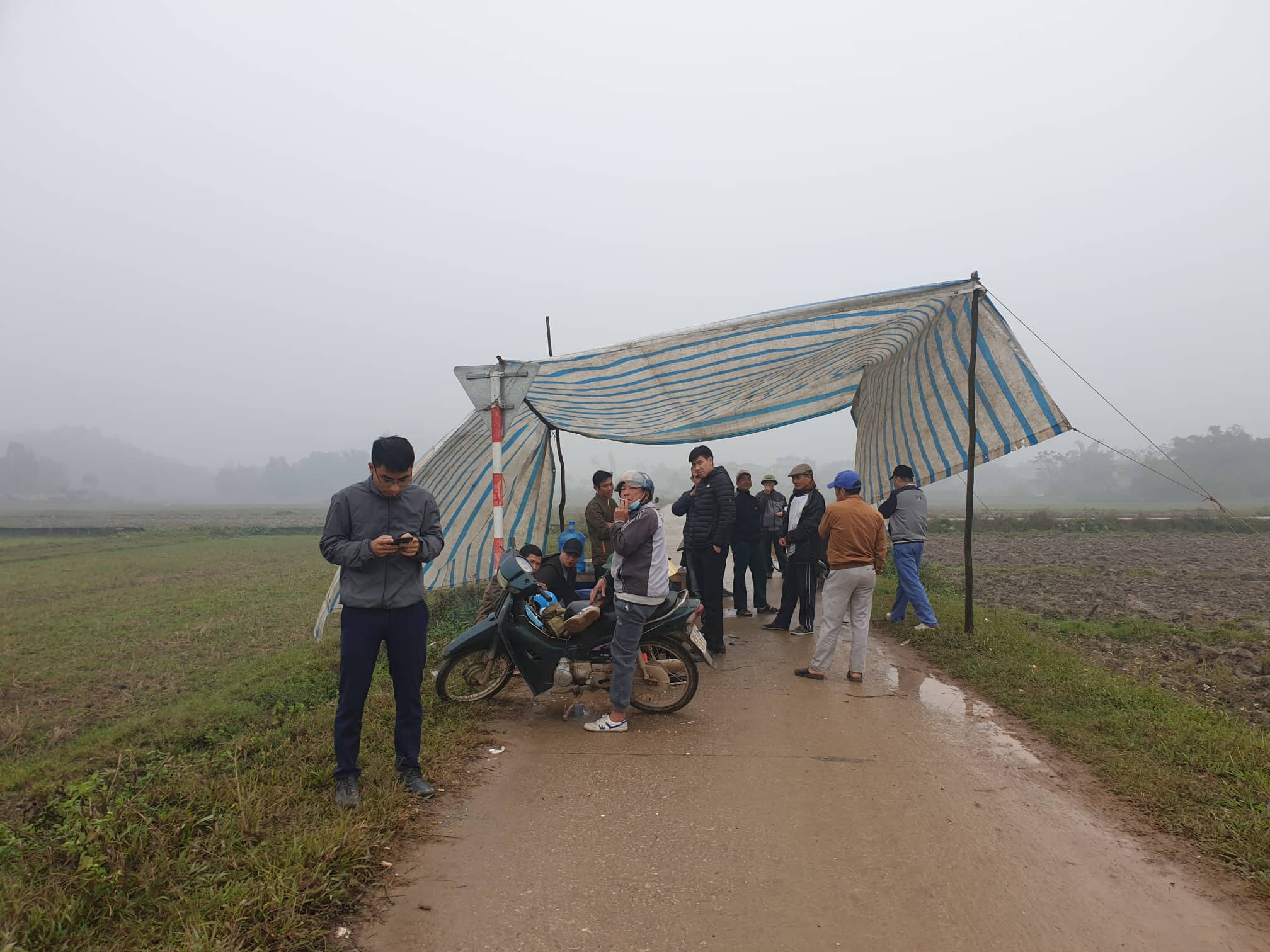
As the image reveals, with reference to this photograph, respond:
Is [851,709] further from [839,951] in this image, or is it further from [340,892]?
[340,892]

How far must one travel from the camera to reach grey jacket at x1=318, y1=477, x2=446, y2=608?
335cm

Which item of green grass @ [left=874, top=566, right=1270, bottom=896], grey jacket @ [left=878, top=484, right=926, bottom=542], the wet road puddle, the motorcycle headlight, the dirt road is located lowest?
the wet road puddle

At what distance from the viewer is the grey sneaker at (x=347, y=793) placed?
339cm

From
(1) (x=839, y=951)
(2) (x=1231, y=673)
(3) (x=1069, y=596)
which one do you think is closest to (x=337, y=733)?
(1) (x=839, y=951)

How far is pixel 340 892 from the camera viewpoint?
264 centimetres

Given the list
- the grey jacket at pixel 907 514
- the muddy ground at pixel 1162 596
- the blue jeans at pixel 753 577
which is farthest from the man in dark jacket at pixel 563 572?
the muddy ground at pixel 1162 596

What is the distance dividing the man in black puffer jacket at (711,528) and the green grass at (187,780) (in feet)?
8.63

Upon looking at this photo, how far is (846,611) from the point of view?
18.9 feet

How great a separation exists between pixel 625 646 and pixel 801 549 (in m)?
3.37

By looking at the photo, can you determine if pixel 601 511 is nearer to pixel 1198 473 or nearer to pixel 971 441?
pixel 971 441

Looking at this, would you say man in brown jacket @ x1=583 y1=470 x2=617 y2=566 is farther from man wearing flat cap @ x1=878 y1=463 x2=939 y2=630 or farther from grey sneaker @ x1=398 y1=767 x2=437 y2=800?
grey sneaker @ x1=398 y1=767 x2=437 y2=800

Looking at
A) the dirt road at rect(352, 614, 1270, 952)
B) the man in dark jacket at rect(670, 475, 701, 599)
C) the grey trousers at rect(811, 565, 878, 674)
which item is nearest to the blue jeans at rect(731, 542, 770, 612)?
the man in dark jacket at rect(670, 475, 701, 599)

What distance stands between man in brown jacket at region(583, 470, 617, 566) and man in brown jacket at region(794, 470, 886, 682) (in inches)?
90.6

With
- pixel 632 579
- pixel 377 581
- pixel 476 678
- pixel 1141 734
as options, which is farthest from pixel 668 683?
pixel 1141 734
